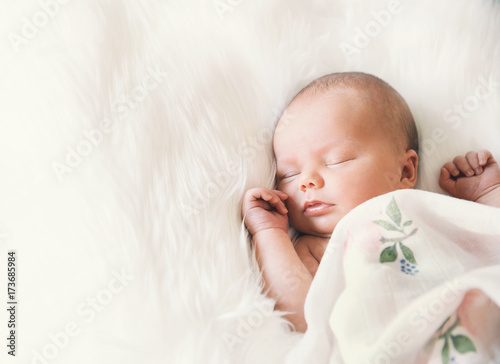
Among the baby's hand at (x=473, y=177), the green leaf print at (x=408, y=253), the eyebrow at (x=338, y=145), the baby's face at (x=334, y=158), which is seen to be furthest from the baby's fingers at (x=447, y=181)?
→ the green leaf print at (x=408, y=253)

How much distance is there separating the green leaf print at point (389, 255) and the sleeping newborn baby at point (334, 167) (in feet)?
0.57

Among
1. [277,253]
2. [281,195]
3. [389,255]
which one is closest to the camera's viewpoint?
[389,255]

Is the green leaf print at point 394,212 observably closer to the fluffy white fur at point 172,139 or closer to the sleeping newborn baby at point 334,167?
the sleeping newborn baby at point 334,167

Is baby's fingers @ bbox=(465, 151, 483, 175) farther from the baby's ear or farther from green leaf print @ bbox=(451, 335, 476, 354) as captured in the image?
Result: green leaf print @ bbox=(451, 335, 476, 354)

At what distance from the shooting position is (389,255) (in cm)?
83

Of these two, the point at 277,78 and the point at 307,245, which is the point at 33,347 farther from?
the point at 277,78

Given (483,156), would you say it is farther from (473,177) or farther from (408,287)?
(408,287)

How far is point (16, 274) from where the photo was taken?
0.82m

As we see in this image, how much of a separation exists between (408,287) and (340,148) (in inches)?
14.3

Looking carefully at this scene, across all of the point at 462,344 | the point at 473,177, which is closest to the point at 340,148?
the point at 473,177

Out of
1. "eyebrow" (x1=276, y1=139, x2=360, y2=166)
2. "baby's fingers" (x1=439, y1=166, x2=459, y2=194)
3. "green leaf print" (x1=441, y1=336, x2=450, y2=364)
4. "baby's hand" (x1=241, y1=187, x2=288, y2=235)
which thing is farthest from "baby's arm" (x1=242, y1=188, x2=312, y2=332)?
"baby's fingers" (x1=439, y1=166, x2=459, y2=194)

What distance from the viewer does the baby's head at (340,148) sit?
103cm

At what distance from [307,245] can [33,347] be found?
583mm

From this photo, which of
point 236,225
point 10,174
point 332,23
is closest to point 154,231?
point 236,225
